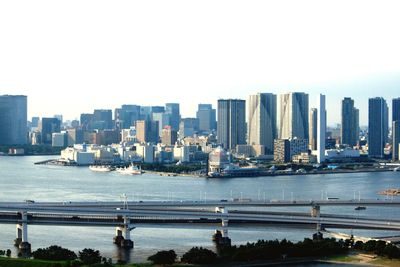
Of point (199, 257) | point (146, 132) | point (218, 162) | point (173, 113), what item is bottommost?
point (199, 257)

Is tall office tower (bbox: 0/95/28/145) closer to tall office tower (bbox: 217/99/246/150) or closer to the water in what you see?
tall office tower (bbox: 217/99/246/150)

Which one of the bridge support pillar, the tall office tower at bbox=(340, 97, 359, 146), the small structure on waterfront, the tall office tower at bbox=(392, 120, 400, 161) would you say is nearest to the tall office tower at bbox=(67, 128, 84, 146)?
the tall office tower at bbox=(340, 97, 359, 146)

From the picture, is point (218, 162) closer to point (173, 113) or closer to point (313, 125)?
point (313, 125)

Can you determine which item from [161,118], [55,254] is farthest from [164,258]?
[161,118]

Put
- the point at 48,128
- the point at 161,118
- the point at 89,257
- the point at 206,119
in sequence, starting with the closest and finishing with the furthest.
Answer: the point at 89,257
the point at 48,128
the point at 161,118
the point at 206,119

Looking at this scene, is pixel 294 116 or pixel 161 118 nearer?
pixel 294 116

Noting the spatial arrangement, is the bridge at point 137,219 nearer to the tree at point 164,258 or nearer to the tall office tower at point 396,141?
the tree at point 164,258

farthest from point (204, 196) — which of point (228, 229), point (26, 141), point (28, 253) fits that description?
point (26, 141)
